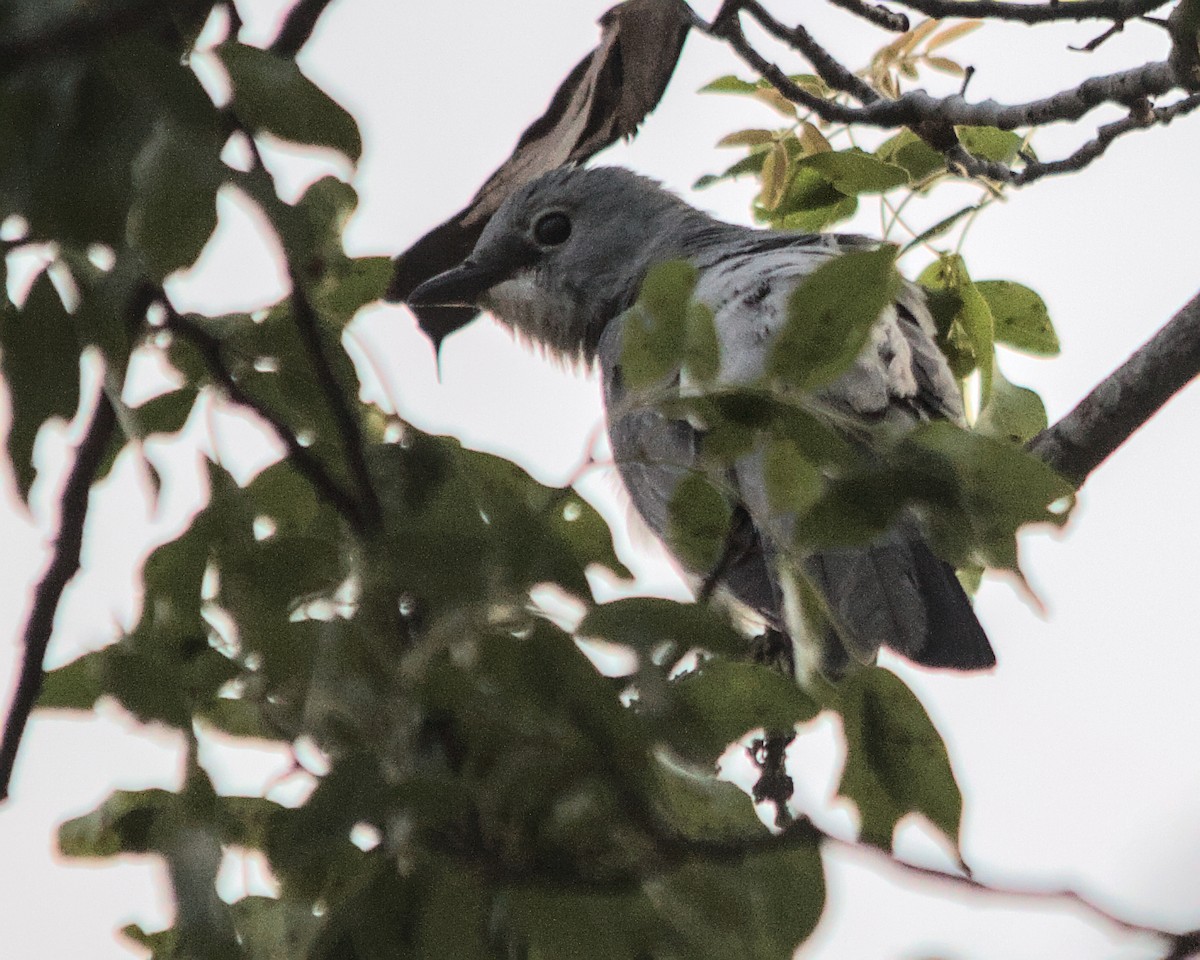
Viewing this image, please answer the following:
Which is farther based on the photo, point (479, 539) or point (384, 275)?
point (384, 275)

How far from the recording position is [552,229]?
4.73 meters

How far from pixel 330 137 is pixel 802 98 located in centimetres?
209

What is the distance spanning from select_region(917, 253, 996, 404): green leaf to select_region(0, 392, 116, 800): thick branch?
1831mm

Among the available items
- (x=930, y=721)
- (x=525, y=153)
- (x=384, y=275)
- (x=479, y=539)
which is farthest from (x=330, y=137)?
(x=525, y=153)

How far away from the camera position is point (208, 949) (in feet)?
3.91

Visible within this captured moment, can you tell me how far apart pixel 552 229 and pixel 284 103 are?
351 centimetres

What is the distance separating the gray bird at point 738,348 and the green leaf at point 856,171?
0.95 feet

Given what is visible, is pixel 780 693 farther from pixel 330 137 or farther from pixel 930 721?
pixel 330 137

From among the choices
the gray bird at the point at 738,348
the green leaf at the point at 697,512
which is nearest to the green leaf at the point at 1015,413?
the gray bird at the point at 738,348

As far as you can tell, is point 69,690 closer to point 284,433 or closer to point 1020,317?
point 284,433

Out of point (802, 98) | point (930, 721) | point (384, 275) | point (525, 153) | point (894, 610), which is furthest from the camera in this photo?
point (525, 153)

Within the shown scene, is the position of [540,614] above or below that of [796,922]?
above

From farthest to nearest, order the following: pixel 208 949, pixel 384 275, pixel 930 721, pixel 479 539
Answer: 1. pixel 384 275
2. pixel 930 721
3. pixel 479 539
4. pixel 208 949

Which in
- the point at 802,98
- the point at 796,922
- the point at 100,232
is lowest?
the point at 796,922
